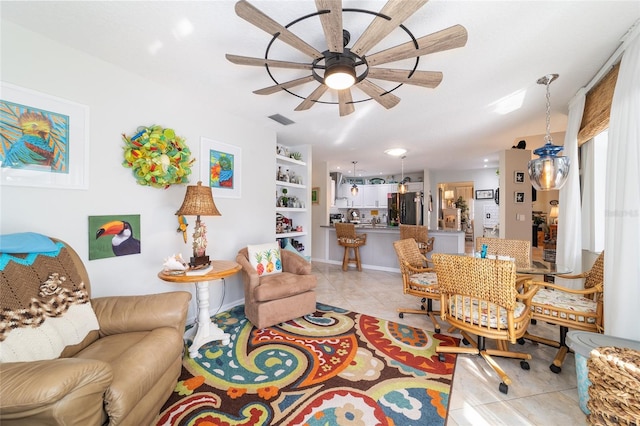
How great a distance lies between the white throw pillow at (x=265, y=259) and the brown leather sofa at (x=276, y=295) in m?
0.09

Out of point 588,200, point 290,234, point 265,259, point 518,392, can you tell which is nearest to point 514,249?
point 588,200

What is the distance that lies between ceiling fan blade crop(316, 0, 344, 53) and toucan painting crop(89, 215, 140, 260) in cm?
229

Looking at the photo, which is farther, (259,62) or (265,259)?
(265,259)

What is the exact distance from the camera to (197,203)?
227 cm

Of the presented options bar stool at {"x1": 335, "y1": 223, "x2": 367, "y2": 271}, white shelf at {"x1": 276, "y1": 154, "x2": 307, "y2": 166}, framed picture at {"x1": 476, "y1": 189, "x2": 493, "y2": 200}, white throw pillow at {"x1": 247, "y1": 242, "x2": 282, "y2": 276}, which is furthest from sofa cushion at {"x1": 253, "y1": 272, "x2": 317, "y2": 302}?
framed picture at {"x1": 476, "y1": 189, "x2": 493, "y2": 200}

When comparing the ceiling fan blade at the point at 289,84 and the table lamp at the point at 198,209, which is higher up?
the ceiling fan blade at the point at 289,84

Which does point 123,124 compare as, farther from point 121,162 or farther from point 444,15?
point 444,15

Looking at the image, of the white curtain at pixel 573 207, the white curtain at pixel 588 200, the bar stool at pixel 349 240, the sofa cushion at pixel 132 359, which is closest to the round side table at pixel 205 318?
the sofa cushion at pixel 132 359

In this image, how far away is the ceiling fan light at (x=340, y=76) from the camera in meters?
1.58

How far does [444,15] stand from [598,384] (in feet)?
7.48

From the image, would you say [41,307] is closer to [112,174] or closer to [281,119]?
[112,174]

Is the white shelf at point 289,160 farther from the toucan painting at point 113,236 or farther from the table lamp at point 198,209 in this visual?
the toucan painting at point 113,236

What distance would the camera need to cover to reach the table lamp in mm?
2258

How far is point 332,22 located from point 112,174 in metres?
2.21
